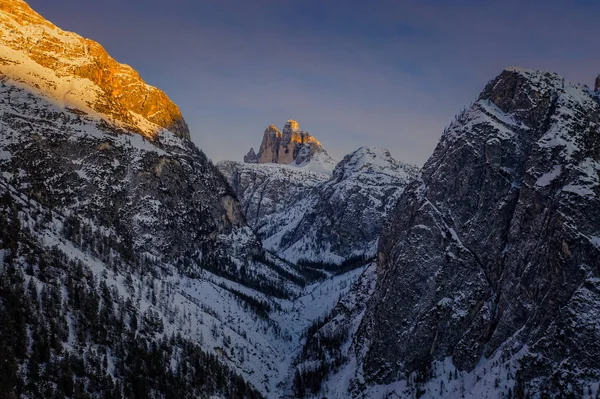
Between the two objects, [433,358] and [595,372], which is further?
[433,358]

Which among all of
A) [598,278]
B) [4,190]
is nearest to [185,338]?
[4,190]

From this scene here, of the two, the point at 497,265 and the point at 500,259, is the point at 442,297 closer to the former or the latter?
the point at 497,265

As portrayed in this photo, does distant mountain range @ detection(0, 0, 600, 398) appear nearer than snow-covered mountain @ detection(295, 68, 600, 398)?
No

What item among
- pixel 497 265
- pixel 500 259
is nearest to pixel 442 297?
pixel 497 265

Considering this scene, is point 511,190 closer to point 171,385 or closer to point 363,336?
point 363,336
